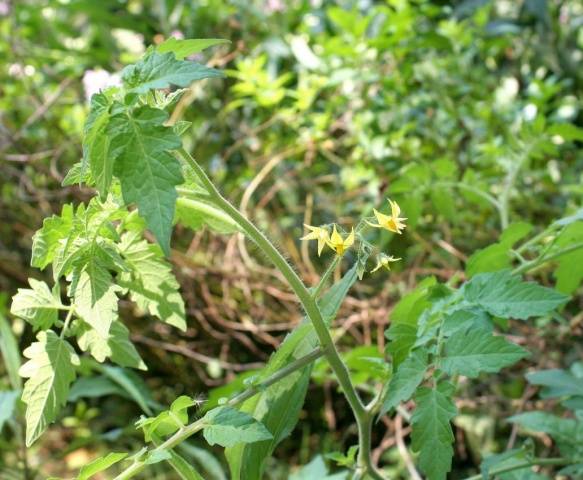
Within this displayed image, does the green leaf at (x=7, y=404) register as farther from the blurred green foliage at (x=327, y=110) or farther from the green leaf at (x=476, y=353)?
the green leaf at (x=476, y=353)

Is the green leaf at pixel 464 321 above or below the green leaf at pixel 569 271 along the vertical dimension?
above

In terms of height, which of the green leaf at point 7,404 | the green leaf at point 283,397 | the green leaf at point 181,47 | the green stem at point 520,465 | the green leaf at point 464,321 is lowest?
the green leaf at point 7,404

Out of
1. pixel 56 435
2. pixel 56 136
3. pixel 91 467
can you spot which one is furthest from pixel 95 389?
pixel 56 136

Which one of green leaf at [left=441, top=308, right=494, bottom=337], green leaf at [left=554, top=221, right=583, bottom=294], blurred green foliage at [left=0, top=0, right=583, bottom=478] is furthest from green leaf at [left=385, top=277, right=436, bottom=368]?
blurred green foliage at [left=0, top=0, right=583, bottom=478]

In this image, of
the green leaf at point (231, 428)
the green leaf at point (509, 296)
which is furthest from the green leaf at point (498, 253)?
the green leaf at point (231, 428)

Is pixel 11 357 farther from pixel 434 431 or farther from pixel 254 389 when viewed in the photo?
pixel 434 431

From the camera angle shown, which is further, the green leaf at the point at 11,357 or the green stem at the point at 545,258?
the green leaf at the point at 11,357

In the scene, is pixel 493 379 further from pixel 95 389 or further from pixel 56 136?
pixel 56 136
